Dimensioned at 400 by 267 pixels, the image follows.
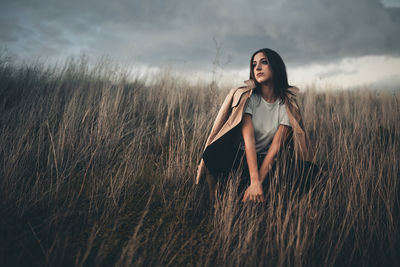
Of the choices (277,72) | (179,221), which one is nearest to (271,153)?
(277,72)

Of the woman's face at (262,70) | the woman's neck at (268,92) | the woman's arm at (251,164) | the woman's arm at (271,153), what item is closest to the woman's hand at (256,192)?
the woman's arm at (251,164)

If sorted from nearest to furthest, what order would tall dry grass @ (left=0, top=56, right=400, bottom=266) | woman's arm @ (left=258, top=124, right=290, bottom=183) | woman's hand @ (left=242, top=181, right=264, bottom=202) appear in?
tall dry grass @ (left=0, top=56, right=400, bottom=266) < woman's hand @ (left=242, top=181, right=264, bottom=202) < woman's arm @ (left=258, top=124, right=290, bottom=183)

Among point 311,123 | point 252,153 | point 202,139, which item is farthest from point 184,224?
point 311,123

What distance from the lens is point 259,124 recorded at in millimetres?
1857

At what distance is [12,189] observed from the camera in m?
1.74

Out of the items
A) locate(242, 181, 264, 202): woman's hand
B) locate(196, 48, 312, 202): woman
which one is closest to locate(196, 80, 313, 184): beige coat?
locate(196, 48, 312, 202): woman

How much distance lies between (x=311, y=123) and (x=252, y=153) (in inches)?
106

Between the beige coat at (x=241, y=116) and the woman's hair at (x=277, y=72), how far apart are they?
0.21ft

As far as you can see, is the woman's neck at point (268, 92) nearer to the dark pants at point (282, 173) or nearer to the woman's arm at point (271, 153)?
the woman's arm at point (271, 153)

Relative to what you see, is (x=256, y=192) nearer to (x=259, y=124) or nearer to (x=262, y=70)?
(x=259, y=124)

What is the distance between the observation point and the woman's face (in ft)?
5.95

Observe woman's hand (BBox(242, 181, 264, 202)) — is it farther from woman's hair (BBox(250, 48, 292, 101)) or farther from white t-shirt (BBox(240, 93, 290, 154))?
woman's hair (BBox(250, 48, 292, 101))

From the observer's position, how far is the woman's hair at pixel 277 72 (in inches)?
71.7

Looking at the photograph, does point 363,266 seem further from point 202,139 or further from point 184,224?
point 202,139
